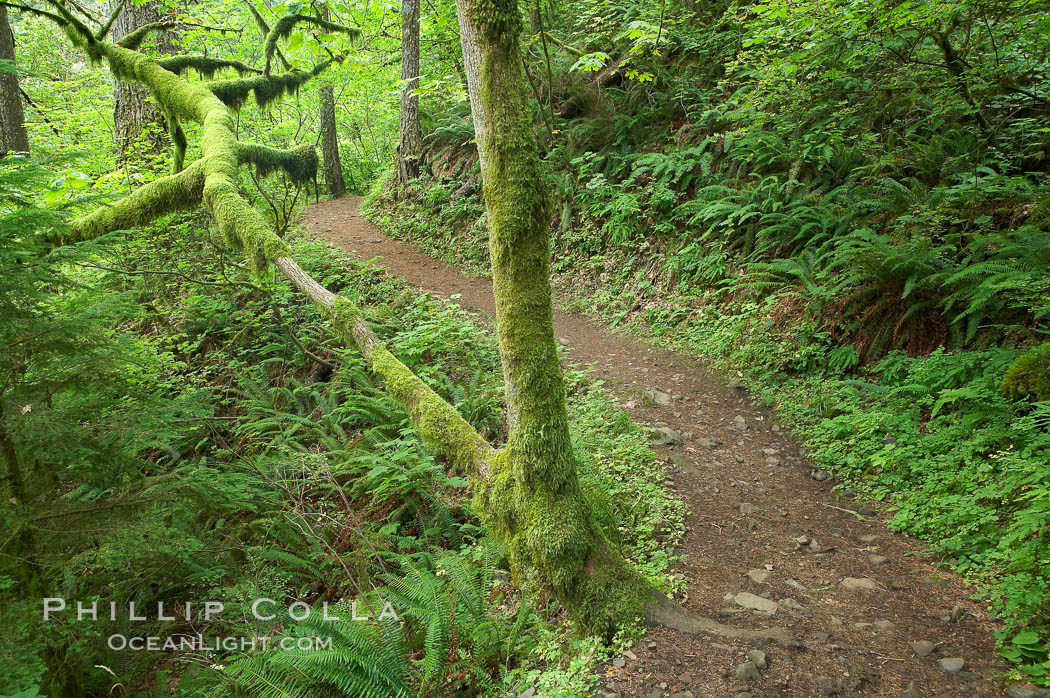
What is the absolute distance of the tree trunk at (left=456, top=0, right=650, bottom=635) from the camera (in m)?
3.40

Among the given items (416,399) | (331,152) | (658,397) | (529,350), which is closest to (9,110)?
(416,399)

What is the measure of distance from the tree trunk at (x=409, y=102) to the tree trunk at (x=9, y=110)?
8.15 metres

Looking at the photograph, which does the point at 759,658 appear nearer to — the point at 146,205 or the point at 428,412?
the point at 428,412

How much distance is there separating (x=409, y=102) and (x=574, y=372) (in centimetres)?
1183

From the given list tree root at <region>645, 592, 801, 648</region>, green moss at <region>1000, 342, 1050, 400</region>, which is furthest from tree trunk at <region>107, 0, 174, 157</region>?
green moss at <region>1000, 342, 1050, 400</region>

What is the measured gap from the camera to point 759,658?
10.2ft

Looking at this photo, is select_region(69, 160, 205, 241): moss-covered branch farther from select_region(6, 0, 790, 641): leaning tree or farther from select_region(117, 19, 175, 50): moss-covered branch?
select_region(6, 0, 790, 641): leaning tree

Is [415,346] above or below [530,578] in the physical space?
above

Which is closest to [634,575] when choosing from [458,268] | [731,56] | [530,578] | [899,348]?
[530,578]

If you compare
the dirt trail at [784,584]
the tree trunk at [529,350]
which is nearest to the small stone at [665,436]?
the dirt trail at [784,584]

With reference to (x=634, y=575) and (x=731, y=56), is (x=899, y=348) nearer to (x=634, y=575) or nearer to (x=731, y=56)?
(x=634, y=575)

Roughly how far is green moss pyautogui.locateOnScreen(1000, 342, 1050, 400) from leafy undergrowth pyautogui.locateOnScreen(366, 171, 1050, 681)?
0.01 meters

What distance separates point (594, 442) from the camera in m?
5.71

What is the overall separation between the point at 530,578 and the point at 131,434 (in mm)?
2996
